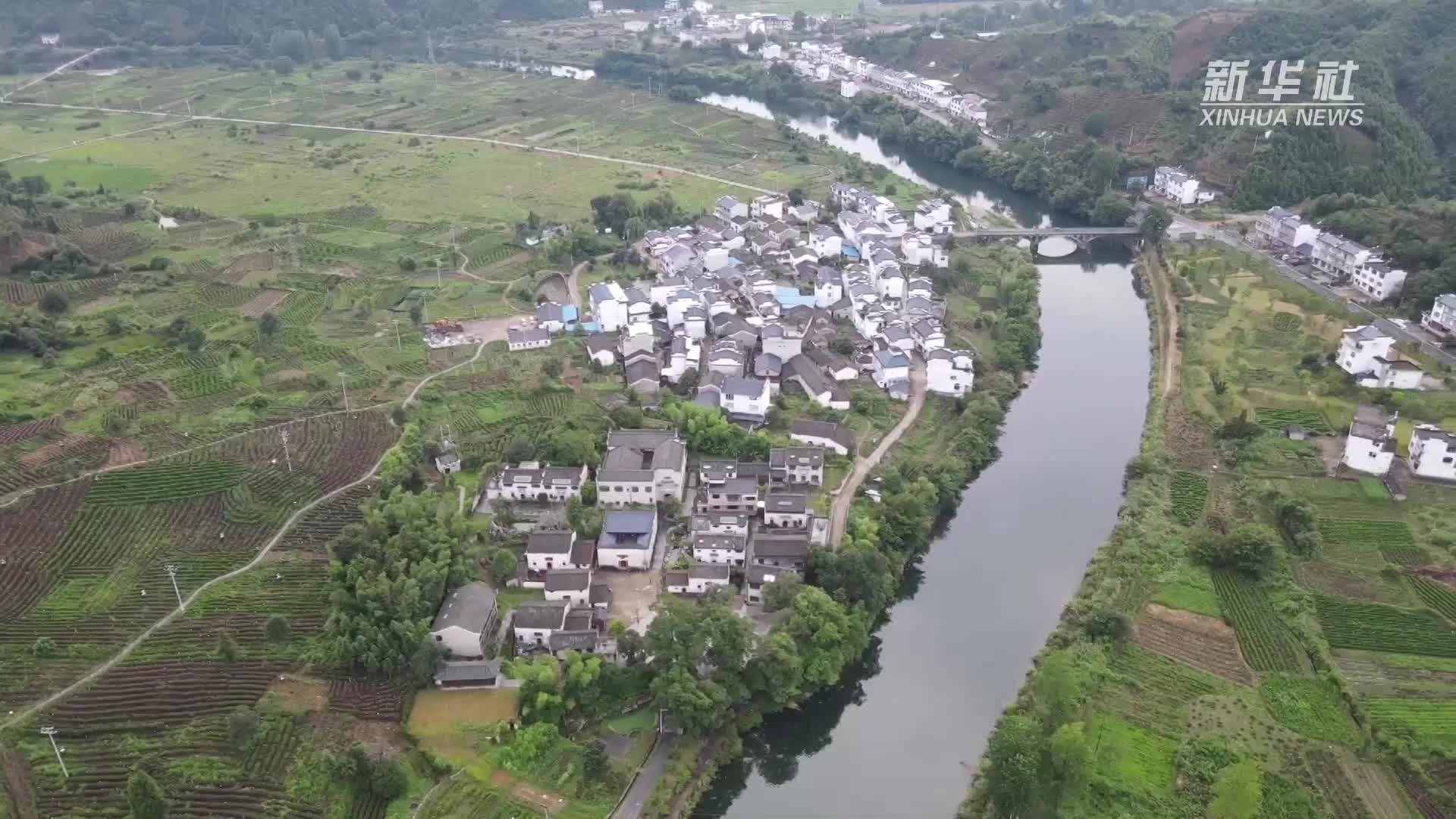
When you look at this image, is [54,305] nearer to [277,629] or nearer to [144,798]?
[277,629]

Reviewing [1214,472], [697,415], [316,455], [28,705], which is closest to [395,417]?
[316,455]

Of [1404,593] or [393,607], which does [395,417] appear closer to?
[393,607]

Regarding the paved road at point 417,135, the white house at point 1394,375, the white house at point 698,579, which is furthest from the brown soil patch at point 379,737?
the paved road at point 417,135

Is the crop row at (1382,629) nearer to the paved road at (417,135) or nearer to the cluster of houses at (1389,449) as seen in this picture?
the cluster of houses at (1389,449)

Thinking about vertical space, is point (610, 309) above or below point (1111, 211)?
below

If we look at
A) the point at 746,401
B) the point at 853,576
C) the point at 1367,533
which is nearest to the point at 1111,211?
the point at 1367,533

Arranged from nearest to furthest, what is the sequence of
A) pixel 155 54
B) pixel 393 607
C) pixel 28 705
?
pixel 28 705, pixel 393 607, pixel 155 54
